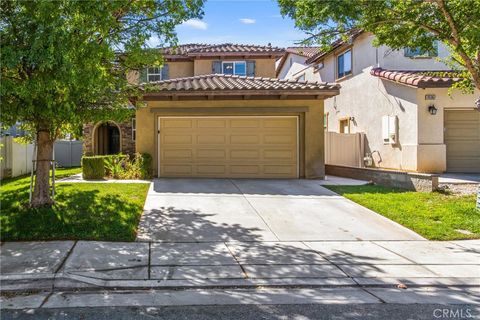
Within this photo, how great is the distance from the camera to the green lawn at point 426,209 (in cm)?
790

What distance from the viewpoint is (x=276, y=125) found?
1528 cm

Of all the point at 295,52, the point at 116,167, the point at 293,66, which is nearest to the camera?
the point at 116,167

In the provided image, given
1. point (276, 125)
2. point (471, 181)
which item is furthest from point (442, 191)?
point (276, 125)

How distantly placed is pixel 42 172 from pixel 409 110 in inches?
524

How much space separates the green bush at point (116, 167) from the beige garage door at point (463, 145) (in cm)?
1201

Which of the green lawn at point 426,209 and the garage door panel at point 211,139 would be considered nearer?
the green lawn at point 426,209

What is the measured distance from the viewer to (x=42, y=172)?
27.8 ft

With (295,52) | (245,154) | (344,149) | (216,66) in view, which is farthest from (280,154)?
(295,52)

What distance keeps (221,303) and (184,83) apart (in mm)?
12242

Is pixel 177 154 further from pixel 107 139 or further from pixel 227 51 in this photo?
pixel 227 51

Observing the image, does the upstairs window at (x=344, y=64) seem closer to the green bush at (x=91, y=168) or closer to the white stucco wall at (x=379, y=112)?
the white stucco wall at (x=379, y=112)

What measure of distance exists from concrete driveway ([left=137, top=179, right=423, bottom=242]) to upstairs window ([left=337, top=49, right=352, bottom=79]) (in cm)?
973

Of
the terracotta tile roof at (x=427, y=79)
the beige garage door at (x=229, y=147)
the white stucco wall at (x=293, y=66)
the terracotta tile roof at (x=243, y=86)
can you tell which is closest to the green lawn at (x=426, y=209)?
the beige garage door at (x=229, y=147)
